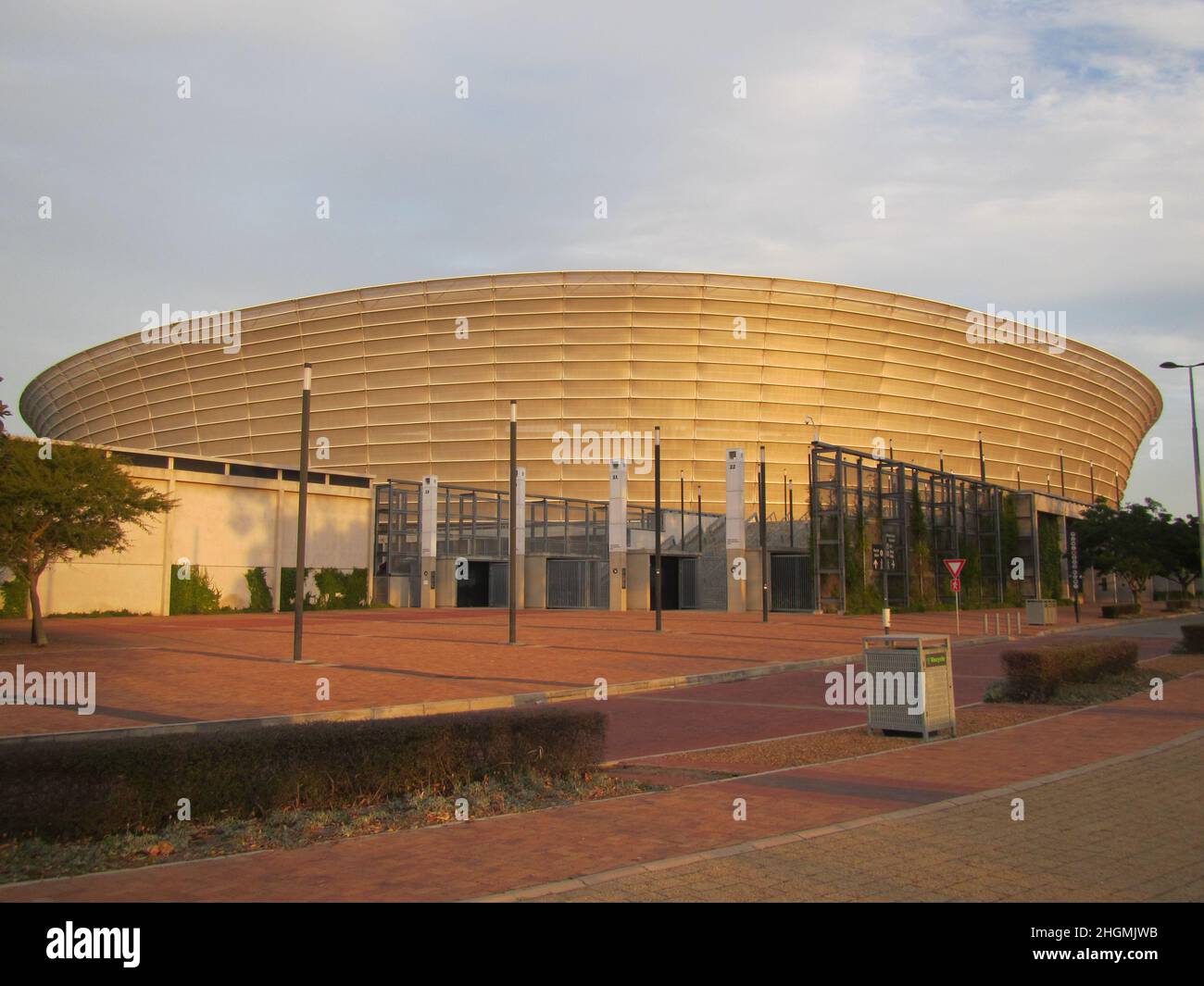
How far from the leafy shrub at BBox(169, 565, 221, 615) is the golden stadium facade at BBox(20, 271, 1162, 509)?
131ft

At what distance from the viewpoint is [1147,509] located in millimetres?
56219

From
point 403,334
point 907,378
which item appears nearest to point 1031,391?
point 907,378

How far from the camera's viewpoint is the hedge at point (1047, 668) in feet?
50.8

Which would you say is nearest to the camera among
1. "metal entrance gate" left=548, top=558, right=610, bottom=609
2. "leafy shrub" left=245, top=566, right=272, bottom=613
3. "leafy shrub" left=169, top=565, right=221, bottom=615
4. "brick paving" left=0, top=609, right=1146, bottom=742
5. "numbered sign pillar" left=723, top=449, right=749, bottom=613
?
"brick paving" left=0, top=609, right=1146, bottom=742

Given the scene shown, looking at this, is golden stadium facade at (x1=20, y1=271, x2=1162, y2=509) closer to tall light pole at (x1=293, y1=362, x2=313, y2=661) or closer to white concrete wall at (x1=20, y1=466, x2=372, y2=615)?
white concrete wall at (x1=20, y1=466, x2=372, y2=615)

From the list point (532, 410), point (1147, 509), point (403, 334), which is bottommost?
point (1147, 509)

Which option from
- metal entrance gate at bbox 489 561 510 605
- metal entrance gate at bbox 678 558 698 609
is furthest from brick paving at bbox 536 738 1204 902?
metal entrance gate at bbox 489 561 510 605

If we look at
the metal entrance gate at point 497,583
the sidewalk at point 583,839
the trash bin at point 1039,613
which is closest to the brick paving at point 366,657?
the trash bin at point 1039,613

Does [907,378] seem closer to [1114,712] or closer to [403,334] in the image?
[403,334]

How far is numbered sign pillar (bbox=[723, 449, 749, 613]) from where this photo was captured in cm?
4772

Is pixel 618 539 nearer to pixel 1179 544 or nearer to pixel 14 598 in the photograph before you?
pixel 14 598

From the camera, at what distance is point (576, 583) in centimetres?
5606
